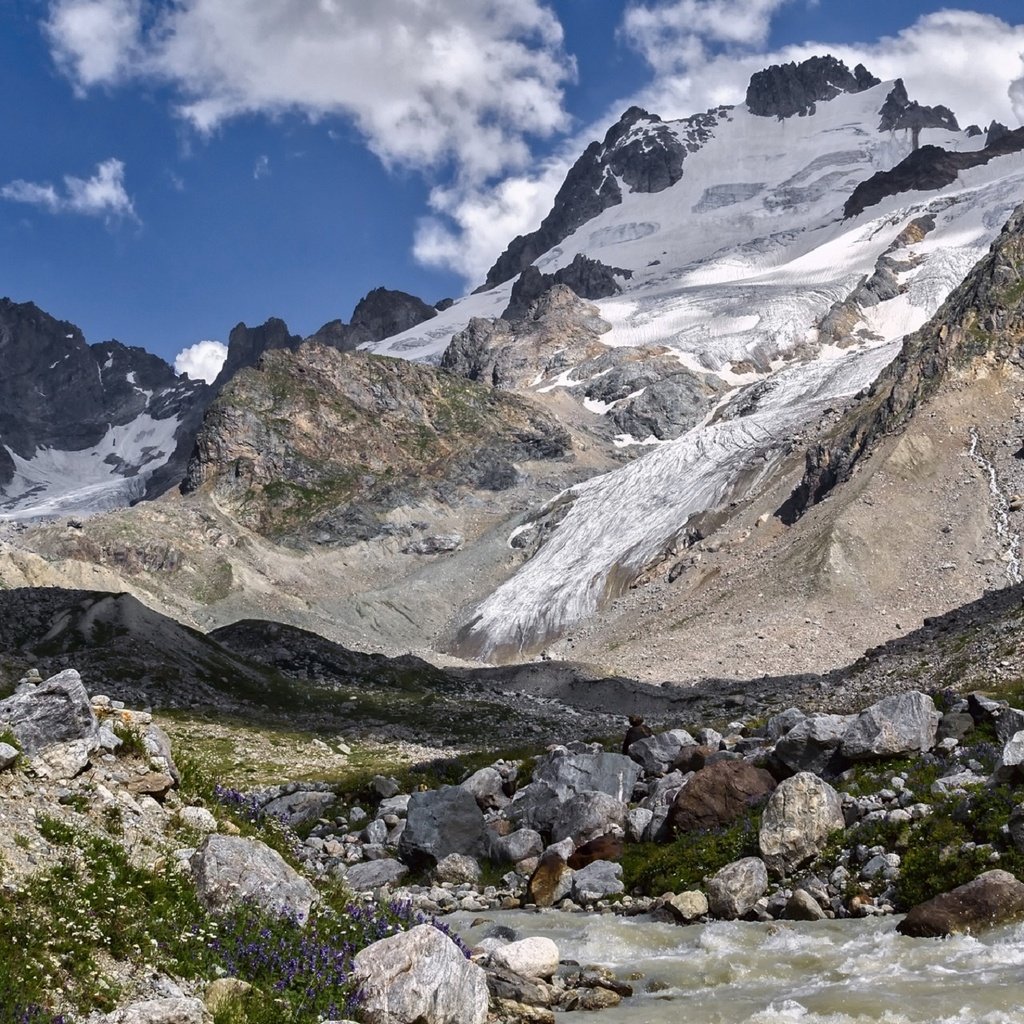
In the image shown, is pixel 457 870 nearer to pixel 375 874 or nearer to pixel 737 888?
pixel 375 874

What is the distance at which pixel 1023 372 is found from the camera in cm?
11675

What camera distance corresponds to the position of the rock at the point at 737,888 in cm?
1662

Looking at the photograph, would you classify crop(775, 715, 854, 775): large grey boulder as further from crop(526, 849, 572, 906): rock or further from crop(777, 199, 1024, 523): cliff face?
crop(777, 199, 1024, 523): cliff face

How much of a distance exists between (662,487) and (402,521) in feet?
177

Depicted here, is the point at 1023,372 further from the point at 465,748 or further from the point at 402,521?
the point at 402,521

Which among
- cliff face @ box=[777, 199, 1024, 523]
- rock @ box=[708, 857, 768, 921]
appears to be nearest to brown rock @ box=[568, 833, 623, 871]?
rock @ box=[708, 857, 768, 921]

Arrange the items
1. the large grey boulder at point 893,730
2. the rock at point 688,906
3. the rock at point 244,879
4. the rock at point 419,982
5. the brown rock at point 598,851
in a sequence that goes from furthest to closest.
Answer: the brown rock at point 598,851 → the large grey boulder at point 893,730 → the rock at point 688,906 → the rock at point 244,879 → the rock at point 419,982

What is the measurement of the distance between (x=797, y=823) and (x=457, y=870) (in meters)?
7.71

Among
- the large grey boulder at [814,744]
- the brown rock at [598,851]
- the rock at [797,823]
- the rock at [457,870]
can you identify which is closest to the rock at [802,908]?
the rock at [797,823]

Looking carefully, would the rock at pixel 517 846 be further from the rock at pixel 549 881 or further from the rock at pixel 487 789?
the rock at pixel 487 789

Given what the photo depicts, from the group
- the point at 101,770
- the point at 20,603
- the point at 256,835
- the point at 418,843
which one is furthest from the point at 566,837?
the point at 20,603

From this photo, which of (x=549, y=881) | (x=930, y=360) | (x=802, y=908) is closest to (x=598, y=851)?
(x=549, y=881)

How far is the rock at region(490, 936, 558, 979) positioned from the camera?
516 inches

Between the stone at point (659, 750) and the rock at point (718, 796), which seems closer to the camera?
the rock at point (718, 796)
